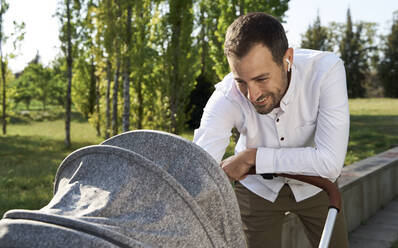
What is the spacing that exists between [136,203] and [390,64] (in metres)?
58.8

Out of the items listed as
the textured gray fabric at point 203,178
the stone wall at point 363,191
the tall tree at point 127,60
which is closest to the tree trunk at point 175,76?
the tall tree at point 127,60

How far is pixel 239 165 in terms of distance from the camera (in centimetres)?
233

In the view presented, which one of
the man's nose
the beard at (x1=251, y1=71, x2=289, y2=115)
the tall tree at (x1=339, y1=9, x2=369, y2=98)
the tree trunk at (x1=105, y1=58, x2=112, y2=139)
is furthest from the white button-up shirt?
the tall tree at (x1=339, y1=9, x2=369, y2=98)

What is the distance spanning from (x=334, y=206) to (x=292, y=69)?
83cm

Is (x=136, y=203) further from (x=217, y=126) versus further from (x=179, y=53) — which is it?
(x=179, y=53)

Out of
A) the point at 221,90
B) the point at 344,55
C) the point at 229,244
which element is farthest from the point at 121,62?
the point at 344,55

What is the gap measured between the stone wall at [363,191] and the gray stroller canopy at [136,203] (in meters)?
2.22

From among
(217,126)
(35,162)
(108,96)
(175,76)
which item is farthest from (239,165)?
(108,96)

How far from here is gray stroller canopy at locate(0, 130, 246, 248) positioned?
1.41 metres

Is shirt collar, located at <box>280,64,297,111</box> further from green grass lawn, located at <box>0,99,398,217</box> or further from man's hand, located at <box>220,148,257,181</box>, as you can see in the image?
green grass lawn, located at <box>0,99,398,217</box>

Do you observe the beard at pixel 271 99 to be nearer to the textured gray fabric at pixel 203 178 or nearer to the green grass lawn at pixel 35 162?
the textured gray fabric at pixel 203 178

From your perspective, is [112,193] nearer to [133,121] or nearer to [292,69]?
[292,69]

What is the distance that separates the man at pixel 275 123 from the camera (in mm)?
2199

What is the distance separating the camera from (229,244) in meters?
1.83
